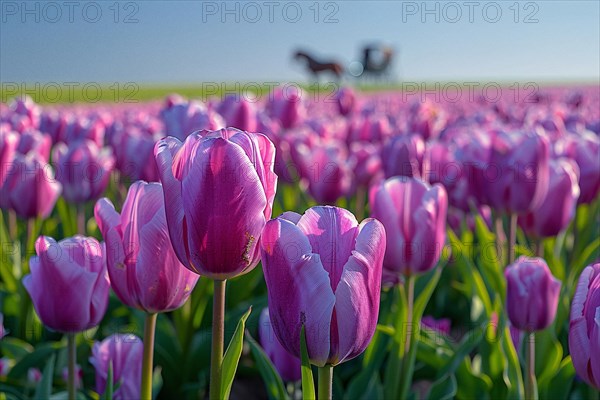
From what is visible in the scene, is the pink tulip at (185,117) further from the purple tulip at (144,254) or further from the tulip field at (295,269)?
the purple tulip at (144,254)

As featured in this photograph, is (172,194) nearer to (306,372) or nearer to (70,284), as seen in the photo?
(306,372)

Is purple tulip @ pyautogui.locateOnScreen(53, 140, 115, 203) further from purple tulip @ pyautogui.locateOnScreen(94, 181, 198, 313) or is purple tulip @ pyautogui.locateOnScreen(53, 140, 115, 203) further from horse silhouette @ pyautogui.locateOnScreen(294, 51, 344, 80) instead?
horse silhouette @ pyautogui.locateOnScreen(294, 51, 344, 80)

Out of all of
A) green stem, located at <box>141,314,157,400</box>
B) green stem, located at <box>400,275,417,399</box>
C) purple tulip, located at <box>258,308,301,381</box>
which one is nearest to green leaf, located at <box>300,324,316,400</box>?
green stem, located at <box>141,314,157,400</box>

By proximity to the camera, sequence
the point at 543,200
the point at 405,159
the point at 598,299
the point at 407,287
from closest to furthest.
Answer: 1. the point at 598,299
2. the point at 407,287
3. the point at 543,200
4. the point at 405,159

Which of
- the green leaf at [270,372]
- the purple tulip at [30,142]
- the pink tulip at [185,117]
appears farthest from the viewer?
the purple tulip at [30,142]

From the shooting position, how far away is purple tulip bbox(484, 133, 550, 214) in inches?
85.6

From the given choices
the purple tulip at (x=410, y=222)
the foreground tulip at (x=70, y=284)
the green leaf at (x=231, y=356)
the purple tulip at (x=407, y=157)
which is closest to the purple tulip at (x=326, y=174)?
the purple tulip at (x=407, y=157)

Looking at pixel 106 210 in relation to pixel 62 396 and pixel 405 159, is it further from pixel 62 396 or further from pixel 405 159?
pixel 405 159

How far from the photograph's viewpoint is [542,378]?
189 cm

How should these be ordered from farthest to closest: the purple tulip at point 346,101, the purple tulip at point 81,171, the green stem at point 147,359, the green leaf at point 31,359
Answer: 1. the purple tulip at point 346,101
2. the purple tulip at point 81,171
3. the green leaf at point 31,359
4. the green stem at point 147,359

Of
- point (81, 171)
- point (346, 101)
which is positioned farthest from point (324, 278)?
point (346, 101)

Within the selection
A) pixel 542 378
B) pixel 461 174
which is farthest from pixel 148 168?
pixel 542 378

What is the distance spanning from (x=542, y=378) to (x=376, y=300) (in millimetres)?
1174

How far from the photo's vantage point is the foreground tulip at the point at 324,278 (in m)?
0.89
